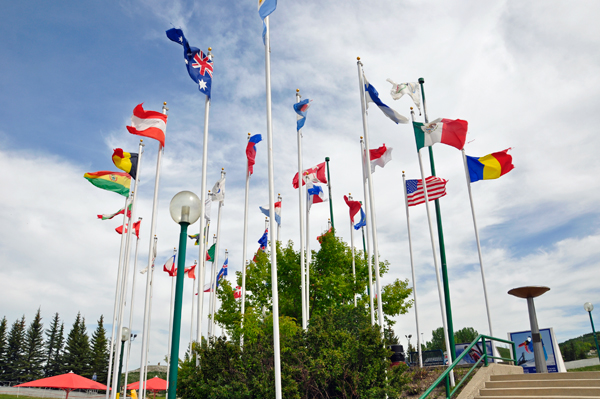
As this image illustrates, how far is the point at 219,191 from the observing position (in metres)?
21.1

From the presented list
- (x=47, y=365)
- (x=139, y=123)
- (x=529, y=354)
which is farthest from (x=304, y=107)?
(x=47, y=365)

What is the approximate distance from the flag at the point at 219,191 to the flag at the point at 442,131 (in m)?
9.97

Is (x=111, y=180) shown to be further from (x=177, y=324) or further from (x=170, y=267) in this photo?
(x=177, y=324)

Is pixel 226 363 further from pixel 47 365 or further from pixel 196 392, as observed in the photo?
pixel 47 365

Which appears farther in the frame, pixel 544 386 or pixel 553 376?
pixel 553 376

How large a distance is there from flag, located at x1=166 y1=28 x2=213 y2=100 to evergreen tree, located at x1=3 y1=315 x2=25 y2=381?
239ft

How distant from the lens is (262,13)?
12.1 meters

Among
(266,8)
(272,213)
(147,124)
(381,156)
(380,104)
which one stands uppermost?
(266,8)

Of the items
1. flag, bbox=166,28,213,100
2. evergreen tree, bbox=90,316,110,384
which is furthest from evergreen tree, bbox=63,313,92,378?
flag, bbox=166,28,213,100

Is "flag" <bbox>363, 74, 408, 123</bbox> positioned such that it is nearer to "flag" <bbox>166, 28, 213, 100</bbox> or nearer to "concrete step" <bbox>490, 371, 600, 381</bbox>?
"flag" <bbox>166, 28, 213, 100</bbox>

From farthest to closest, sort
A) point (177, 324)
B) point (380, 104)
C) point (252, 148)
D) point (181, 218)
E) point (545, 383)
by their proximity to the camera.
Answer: point (252, 148) → point (380, 104) → point (545, 383) → point (181, 218) → point (177, 324)

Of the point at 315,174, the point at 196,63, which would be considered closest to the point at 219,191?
the point at 315,174

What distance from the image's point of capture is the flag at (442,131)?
58.1 feet

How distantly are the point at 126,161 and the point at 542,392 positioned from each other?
59.3 feet
